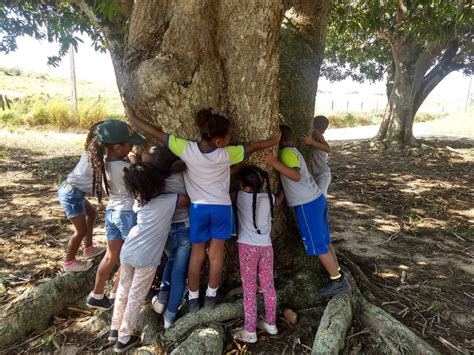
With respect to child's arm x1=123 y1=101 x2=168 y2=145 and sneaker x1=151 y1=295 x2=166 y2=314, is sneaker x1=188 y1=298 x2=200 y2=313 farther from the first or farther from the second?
child's arm x1=123 y1=101 x2=168 y2=145

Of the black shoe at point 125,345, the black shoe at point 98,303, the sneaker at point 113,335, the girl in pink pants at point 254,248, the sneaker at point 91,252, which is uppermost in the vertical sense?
the girl in pink pants at point 254,248

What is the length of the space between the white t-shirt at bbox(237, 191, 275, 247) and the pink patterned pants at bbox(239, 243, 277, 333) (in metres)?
0.05

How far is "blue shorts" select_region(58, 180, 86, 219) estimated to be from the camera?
3.35 meters

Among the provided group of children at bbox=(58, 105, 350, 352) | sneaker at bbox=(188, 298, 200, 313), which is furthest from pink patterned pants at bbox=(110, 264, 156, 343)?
sneaker at bbox=(188, 298, 200, 313)

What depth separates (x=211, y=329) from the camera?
2852 mm

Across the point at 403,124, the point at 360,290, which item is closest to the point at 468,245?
the point at 360,290

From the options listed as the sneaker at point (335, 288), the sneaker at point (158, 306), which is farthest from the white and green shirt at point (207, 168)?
the sneaker at point (335, 288)

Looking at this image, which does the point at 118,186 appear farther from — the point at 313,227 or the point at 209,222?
the point at 313,227

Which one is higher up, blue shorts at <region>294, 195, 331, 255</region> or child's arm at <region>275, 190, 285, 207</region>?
child's arm at <region>275, 190, 285, 207</region>

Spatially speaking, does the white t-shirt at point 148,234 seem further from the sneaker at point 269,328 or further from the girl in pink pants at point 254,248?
the sneaker at point 269,328

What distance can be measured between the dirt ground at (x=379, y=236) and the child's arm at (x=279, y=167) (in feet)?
3.72

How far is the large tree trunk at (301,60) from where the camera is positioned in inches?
143

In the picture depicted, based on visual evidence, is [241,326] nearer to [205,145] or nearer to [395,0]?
[205,145]

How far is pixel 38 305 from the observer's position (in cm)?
326
